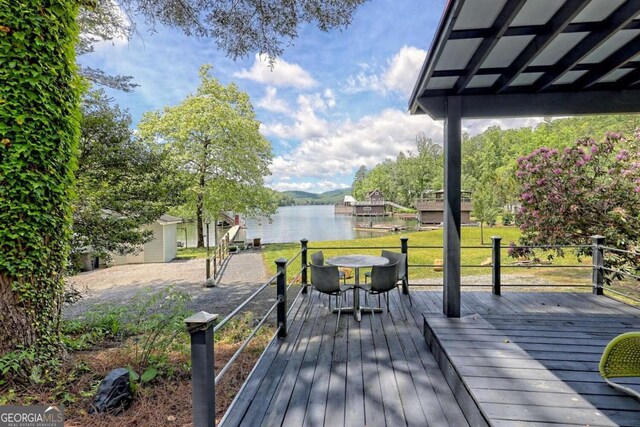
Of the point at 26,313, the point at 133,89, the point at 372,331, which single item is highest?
the point at 133,89

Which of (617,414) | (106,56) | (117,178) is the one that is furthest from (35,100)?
(617,414)

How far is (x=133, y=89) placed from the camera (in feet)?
18.5

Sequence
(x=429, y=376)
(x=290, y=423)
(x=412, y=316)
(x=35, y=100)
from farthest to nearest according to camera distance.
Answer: (x=412, y=316) < (x=35, y=100) < (x=429, y=376) < (x=290, y=423)

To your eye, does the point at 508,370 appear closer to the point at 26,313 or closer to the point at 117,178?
the point at 26,313

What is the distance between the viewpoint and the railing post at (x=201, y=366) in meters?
1.45

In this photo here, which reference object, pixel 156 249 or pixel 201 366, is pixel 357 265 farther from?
pixel 156 249

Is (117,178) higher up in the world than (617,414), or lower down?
higher up

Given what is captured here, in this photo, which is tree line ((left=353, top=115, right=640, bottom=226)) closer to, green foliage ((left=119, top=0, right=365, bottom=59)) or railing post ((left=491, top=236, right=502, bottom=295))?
railing post ((left=491, top=236, right=502, bottom=295))

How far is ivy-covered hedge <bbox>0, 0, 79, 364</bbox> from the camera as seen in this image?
2.53 metres

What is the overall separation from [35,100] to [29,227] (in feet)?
3.85

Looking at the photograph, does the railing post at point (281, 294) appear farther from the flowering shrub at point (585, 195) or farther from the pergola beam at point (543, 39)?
the flowering shrub at point (585, 195)

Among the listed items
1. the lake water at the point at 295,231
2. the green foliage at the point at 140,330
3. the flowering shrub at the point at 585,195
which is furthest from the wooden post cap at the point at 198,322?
the lake water at the point at 295,231

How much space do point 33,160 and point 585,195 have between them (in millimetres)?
9102

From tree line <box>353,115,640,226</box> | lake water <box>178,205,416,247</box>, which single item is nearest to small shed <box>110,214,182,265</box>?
lake water <box>178,205,416,247</box>
